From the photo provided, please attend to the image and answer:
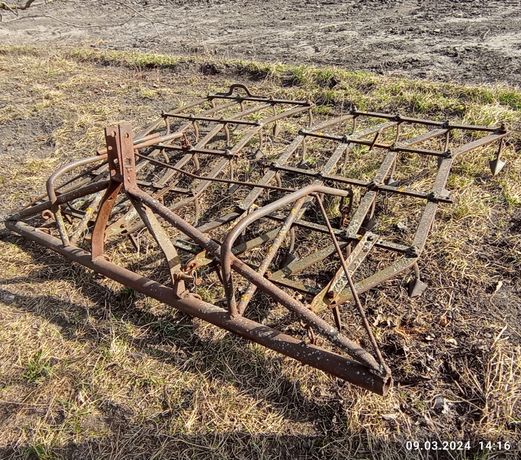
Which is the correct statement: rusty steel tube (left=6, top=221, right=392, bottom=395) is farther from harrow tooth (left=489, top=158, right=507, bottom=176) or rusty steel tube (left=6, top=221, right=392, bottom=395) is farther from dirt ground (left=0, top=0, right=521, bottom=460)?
harrow tooth (left=489, top=158, right=507, bottom=176)

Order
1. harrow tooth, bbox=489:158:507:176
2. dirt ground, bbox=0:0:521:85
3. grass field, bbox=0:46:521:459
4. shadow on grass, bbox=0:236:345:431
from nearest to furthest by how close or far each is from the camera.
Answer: grass field, bbox=0:46:521:459
shadow on grass, bbox=0:236:345:431
harrow tooth, bbox=489:158:507:176
dirt ground, bbox=0:0:521:85

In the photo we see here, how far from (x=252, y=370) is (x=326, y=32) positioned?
7.46 metres

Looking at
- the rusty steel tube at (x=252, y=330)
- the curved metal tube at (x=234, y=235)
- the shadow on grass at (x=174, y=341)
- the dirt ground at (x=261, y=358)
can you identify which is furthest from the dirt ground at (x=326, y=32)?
the curved metal tube at (x=234, y=235)

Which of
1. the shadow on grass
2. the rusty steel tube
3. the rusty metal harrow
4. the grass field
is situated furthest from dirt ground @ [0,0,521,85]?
the rusty steel tube

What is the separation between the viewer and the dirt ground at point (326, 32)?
667 cm

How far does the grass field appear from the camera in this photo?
232 centimetres

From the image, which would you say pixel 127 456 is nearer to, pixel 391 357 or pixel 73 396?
pixel 73 396

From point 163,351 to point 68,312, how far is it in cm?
76

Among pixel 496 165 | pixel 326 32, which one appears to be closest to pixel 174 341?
pixel 496 165

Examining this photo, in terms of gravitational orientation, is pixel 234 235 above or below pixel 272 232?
above

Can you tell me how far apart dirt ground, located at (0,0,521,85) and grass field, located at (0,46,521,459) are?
9.93 ft

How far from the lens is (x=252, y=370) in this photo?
2643 millimetres

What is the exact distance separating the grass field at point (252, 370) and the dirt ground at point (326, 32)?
9.93 feet

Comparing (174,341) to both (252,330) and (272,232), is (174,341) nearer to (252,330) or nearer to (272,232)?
(252,330)
